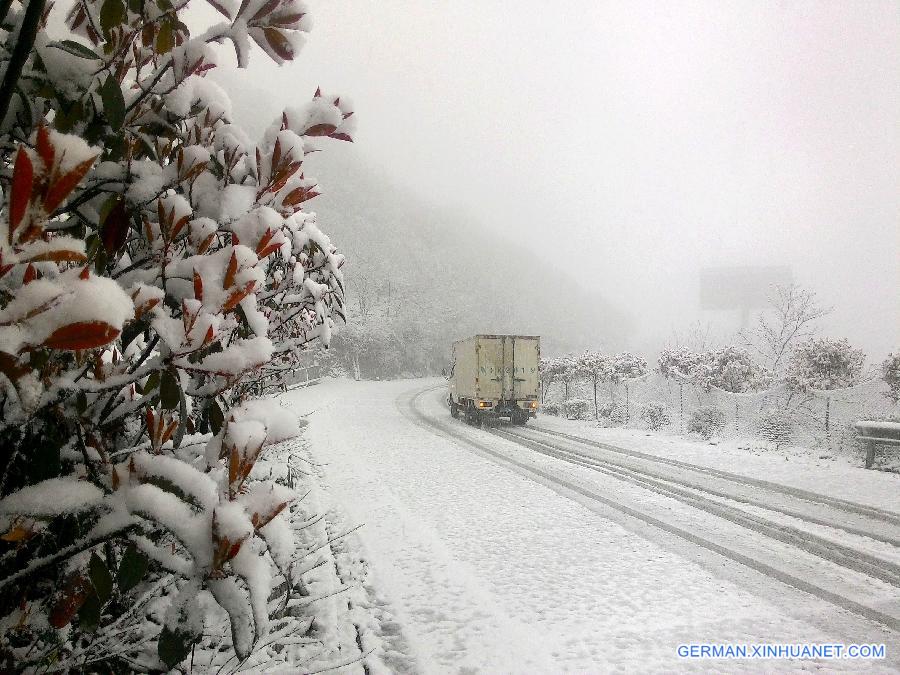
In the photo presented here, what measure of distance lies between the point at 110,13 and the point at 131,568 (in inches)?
41.4

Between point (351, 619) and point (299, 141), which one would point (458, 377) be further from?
point (299, 141)

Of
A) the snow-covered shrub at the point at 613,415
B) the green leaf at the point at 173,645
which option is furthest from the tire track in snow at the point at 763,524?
the snow-covered shrub at the point at 613,415

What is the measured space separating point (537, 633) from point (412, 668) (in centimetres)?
108

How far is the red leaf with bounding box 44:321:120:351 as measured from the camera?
0.71 meters

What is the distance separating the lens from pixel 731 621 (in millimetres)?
4348

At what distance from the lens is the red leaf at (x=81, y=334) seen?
0.71m

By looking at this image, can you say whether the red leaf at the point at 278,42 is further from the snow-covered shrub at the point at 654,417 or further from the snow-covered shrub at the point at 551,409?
the snow-covered shrub at the point at 551,409

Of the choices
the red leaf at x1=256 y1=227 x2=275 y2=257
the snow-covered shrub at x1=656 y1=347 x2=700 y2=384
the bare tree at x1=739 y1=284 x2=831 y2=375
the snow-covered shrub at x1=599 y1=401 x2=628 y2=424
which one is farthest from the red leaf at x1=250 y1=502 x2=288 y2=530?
the bare tree at x1=739 y1=284 x2=831 y2=375

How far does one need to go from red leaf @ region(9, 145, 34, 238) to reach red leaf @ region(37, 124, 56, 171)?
24 millimetres

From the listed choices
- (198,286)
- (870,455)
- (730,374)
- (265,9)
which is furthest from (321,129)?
(730,374)

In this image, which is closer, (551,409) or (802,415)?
(802,415)

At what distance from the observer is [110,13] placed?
0.98 meters

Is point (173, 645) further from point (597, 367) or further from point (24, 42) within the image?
point (597, 367)

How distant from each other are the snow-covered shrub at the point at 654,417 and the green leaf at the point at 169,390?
19947 millimetres
